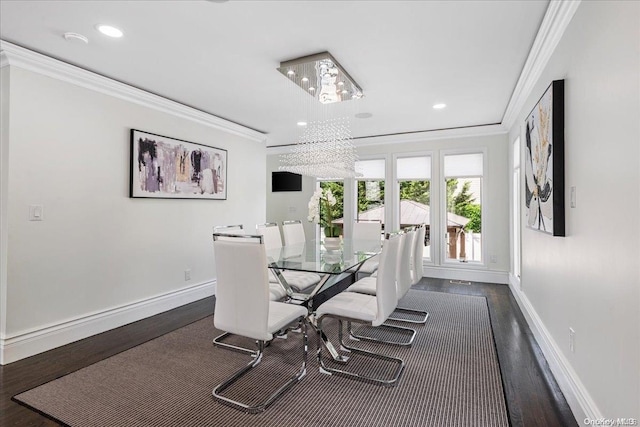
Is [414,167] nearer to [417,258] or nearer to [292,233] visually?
[292,233]

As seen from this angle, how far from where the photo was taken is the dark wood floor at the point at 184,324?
6.50 feet

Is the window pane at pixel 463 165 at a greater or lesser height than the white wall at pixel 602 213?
greater

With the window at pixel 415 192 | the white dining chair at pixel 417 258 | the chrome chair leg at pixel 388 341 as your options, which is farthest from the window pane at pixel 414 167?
the chrome chair leg at pixel 388 341

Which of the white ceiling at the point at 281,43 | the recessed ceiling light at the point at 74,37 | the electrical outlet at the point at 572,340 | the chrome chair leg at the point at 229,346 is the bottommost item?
the chrome chair leg at the point at 229,346

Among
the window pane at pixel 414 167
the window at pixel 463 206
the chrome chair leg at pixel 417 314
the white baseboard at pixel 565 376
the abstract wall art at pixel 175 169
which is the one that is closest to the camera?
the white baseboard at pixel 565 376

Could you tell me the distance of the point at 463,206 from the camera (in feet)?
18.8

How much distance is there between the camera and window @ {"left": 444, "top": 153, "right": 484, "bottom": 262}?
5.59 metres

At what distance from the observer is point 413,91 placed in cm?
373

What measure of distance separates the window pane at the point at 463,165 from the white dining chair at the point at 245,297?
4488 millimetres

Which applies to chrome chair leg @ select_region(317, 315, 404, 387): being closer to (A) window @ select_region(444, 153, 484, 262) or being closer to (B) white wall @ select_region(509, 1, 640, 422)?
(B) white wall @ select_region(509, 1, 640, 422)

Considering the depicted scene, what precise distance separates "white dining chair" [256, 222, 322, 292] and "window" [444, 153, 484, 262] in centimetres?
315

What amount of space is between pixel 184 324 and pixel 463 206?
469cm

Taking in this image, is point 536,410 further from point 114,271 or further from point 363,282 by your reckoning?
point 114,271

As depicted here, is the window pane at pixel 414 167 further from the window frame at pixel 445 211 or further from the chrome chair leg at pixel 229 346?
the chrome chair leg at pixel 229 346
